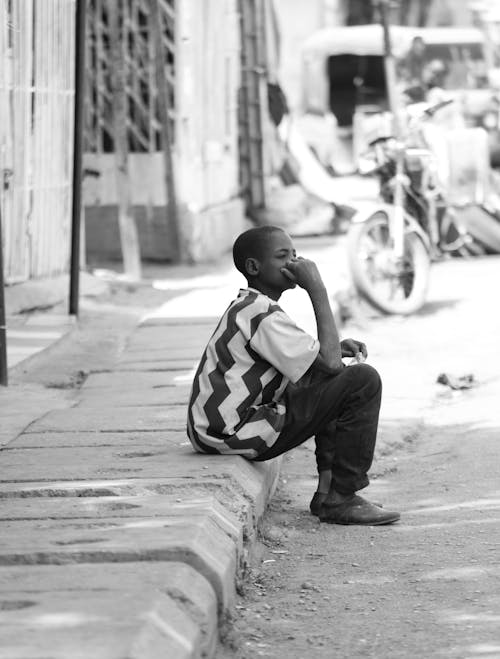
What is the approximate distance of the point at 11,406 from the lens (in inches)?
220

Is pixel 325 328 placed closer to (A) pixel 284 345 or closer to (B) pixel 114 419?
(A) pixel 284 345

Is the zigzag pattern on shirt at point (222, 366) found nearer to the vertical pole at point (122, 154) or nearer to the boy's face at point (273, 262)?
the boy's face at point (273, 262)

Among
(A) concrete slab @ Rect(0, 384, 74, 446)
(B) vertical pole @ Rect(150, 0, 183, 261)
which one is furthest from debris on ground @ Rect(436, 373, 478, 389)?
(B) vertical pole @ Rect(150, 0, 183, 261)

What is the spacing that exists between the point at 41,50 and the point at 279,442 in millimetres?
4928

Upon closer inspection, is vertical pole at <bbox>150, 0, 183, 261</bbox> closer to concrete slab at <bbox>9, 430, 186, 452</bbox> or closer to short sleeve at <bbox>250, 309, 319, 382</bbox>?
concrete slab at <bbox>9, 430, 186, 452</bbox>

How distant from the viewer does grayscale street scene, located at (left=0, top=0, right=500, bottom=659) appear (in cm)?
324

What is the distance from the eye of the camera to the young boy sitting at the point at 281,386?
4125 mm

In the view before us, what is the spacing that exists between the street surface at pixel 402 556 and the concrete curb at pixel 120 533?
124mm

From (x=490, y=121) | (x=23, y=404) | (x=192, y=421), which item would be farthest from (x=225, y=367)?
(x=490, y=121)

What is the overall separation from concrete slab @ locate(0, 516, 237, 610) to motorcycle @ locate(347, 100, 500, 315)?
5247 mm

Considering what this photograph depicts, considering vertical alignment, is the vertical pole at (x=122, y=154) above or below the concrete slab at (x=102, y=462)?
above

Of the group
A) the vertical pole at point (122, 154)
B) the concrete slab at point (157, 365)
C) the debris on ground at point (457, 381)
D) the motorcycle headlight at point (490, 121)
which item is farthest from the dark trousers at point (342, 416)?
the motorcycle headlight at point (490, 121)

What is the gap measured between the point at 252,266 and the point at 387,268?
4767 millimetres

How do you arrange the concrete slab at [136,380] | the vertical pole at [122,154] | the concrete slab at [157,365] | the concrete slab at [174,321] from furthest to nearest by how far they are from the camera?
the vertical pole at [122,154] < the concrete slab at [174,321] < the concrete slab at [157,365] < the concrete slab at [136,380]
